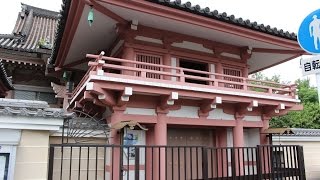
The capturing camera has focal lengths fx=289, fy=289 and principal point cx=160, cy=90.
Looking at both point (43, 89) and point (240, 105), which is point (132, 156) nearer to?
point (240, 105)

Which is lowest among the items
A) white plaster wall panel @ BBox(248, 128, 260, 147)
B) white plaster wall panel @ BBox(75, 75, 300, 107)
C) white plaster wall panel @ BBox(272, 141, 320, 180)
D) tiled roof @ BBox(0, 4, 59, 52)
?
white plaster wall panel @ BBox(272, 141, 320, 180)

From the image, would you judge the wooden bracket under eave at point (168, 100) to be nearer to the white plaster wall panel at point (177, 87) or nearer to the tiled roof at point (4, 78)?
the white plaster wall panel at point (177, 87)

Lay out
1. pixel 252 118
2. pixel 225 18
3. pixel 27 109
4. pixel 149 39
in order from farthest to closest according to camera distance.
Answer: pixel 252 118 → pixel 149 39 → pixel 225 18 → pixel 27 109

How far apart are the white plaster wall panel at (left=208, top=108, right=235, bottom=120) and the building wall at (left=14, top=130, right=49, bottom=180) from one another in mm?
6024

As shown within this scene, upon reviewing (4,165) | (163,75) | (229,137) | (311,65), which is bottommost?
(4,165)

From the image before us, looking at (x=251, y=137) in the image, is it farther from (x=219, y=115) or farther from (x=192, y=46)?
(x=192, y=46)

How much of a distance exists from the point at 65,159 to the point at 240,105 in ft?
19.0

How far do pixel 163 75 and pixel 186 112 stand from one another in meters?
1.42

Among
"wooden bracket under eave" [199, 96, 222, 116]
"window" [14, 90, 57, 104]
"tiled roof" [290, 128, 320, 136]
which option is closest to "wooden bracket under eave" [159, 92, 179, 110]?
"wooden bracket under eave" [199, 96, 222, 116]

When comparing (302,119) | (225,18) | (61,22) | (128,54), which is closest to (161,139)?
(128,54)

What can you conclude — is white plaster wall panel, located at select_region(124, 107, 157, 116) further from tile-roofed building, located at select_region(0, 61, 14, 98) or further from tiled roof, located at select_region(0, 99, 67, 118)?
tile-roofed building, located at select_region(0, 61, 14, 98)

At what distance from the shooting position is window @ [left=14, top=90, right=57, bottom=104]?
12.7 m

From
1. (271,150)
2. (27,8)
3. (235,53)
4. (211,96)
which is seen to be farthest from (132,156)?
(27,8)

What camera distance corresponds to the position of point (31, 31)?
653 inches
